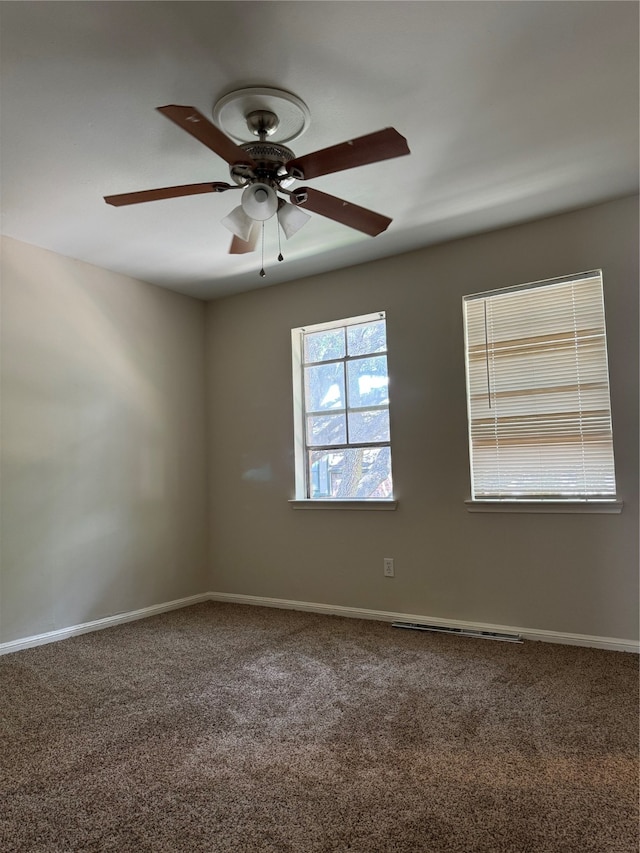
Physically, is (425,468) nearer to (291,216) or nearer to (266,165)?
(291,216)

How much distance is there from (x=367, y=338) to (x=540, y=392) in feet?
4.14

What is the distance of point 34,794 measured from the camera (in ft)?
5.80

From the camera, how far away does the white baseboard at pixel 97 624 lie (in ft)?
10.8

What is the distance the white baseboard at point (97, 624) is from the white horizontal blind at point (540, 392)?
2351 mm

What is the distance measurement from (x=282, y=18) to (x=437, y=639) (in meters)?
3.01

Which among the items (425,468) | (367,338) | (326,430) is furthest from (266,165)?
(326,430)

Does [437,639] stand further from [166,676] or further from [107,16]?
[107,16]

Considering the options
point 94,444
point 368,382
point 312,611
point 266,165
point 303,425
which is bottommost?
point 312,611

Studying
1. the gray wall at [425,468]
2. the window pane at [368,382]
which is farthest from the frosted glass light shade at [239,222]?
the window pane at [368,382]

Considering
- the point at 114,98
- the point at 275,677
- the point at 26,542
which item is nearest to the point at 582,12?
the point at 114,98

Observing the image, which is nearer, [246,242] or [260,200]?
[260,200]

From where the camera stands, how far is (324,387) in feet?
14.0

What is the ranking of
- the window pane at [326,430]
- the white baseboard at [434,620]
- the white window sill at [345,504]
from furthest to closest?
the window pane at [326,430] → the white window sill at [345,504] → the white baseboard at [434,620]

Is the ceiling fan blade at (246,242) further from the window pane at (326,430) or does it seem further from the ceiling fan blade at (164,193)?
the window pane at (326,430)
